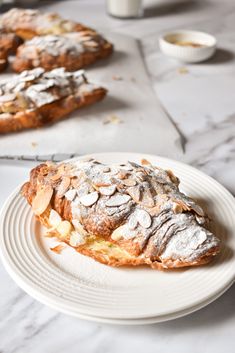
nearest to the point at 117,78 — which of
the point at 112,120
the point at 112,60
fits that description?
the point at 112,60

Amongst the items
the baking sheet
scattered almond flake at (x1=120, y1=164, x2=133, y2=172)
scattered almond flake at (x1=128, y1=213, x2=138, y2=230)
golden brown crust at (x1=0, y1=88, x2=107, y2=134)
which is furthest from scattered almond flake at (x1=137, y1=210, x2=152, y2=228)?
golden brown crust at (x1=0, y1=88, x2=107, y2=134)

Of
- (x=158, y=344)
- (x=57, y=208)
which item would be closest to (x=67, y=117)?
(x=57, y=208)

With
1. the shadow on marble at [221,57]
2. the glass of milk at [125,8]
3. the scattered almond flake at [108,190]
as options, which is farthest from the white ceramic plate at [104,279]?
the glass of milk at [125,8]

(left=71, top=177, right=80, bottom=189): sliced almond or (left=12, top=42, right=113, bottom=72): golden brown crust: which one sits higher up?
(left=71, top=177, right=80, bottom=189): sliced almond

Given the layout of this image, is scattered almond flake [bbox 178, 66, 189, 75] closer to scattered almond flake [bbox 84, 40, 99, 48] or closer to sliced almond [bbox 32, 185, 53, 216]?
scattered almond flake [bbox 84, 40, 99, 48]

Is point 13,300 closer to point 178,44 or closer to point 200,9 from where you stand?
point 178,44

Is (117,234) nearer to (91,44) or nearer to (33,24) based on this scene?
(91,44)
